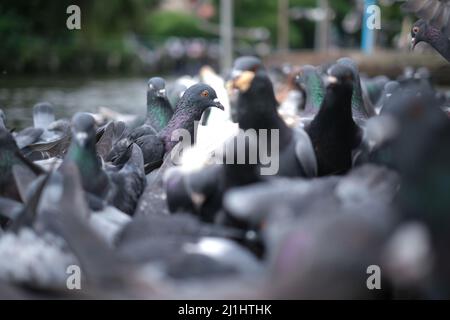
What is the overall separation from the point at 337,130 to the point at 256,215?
133 cm

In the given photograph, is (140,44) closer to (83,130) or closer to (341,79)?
(341,79)

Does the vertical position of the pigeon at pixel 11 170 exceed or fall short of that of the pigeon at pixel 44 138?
it exceeds it

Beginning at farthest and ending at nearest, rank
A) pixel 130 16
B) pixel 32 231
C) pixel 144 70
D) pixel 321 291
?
pixel 144 70 → pixel 130 16 → pixel 32 231 → pixel 321 291

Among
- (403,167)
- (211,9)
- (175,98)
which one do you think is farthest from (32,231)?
(211,9)

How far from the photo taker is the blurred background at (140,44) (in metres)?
20.5

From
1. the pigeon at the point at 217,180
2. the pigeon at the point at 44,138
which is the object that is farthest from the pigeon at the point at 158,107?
the pigeon at the point at 217,180

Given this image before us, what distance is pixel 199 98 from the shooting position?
5.08 meters

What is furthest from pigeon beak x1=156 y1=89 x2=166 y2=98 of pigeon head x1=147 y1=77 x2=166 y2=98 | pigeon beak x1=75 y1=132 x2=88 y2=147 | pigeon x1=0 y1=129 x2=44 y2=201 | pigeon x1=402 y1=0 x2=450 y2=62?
pigeon beak x1=75 y1=132 x2=88 y2=147

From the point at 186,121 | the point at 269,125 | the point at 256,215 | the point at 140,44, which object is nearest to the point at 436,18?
the point at 186,121

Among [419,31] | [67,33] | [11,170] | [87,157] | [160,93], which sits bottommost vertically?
[11,170]

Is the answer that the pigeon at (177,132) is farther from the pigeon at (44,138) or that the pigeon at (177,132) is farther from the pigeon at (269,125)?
the pigeon at (269,125)
